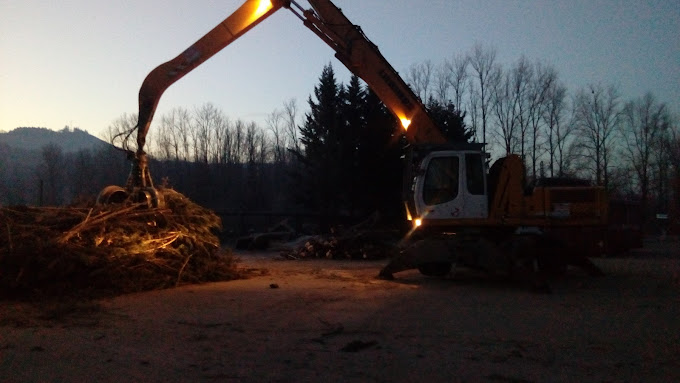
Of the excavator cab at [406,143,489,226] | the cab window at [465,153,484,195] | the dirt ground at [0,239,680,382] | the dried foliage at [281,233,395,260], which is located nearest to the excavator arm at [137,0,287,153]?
the dirt ground at [0,239,680,382]

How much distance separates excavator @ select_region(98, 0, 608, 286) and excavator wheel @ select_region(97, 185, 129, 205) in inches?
0.9

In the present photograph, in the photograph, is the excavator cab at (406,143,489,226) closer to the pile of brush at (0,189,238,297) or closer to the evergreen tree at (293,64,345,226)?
the pile of brush at (0,189,238,297)

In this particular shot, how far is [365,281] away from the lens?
13891mm

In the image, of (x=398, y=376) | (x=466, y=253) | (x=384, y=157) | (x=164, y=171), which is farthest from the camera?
(x=164, y=171)

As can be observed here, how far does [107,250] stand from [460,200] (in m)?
7.24

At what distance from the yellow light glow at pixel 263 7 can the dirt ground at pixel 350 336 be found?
20.6 feet

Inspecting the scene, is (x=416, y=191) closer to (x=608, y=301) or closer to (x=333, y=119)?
(x=608, y=301)

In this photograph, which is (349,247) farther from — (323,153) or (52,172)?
(52,172)

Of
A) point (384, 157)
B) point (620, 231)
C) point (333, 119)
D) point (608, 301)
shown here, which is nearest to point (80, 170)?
point (333, 119)

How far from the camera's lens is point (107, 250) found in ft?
37.5

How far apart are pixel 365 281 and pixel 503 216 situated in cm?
338

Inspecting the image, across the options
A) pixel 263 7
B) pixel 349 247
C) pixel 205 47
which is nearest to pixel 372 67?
pixel 263 7

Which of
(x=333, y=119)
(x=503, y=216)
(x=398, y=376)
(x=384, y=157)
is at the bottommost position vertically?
(x=398, y=376)

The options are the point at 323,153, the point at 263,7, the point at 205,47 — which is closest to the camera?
the point at 263,7
